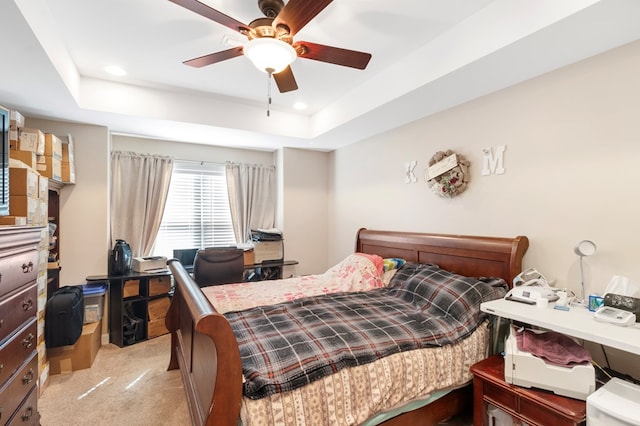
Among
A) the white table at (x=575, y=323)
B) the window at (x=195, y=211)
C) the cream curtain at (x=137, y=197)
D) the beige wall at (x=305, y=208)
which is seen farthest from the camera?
the beige wall at (x=305, y=208)

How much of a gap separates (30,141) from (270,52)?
7.58ft

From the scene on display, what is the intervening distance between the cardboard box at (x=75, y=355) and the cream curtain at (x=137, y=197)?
120 cm

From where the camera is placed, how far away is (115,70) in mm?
2660

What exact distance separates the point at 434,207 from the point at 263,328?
78.1 inches

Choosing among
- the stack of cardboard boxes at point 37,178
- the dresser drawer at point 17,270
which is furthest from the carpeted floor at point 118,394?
the dresser drawer at point 17,270

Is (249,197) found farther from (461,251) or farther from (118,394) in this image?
(461,251)

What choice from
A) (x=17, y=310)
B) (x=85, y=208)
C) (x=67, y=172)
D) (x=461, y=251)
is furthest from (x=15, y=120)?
(x=461, y=251)

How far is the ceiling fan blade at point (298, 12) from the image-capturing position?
1383 millimetres

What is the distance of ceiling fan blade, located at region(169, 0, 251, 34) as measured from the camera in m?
1.42

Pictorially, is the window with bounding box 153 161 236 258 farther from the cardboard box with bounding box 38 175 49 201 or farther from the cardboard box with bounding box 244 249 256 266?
the cardboard box with bounding box 38 175 49 201

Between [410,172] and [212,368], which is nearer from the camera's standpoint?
[212,368]

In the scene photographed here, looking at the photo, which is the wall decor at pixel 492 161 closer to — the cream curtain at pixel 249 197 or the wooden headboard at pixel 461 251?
the wooden headboard at pixel 461 251

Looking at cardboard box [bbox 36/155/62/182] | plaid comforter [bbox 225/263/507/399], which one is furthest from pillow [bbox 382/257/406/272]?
cardboard box [bbox 36/155/62/182]

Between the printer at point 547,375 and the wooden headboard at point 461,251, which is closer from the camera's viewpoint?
the printer at point 547,375
